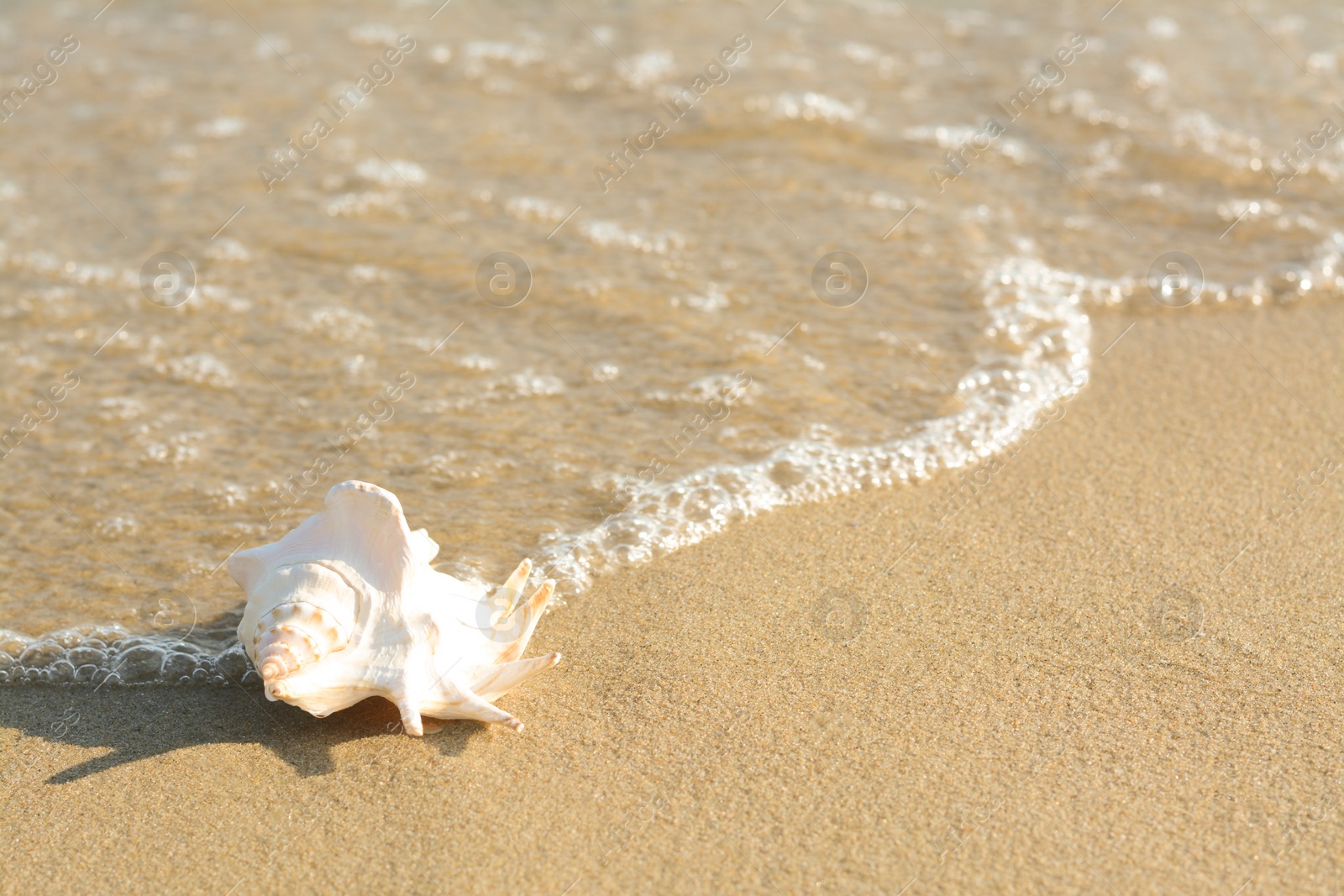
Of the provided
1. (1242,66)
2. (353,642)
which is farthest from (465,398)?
(1242,66)

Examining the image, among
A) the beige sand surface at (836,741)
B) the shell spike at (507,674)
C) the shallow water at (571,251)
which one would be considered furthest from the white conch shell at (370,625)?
the shallow water at (571,251)

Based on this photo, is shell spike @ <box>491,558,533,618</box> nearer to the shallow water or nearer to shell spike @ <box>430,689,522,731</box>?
shell spike @ <box>430,689,522,731</box>

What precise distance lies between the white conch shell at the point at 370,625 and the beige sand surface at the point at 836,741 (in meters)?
0.14

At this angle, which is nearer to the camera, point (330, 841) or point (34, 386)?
point (330, 841)

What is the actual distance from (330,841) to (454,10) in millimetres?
6236

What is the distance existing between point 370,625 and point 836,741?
1.07m

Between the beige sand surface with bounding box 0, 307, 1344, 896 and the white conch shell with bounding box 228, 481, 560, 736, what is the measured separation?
14 centimetres

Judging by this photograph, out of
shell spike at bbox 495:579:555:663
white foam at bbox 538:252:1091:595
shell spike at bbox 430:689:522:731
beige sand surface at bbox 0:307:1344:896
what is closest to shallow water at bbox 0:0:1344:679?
white foam at bbox 538:252:1091:595

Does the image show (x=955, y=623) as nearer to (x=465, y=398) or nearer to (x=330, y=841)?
(x=330, y=841)

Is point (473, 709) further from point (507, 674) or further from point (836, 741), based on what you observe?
point (836, 741)

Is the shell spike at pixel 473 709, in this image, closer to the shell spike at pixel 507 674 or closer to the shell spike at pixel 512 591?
the shell spike at pixel 507 674

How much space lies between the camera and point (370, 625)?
2.60 m

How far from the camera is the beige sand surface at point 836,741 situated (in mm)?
2352

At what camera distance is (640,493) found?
3562 millimetres
